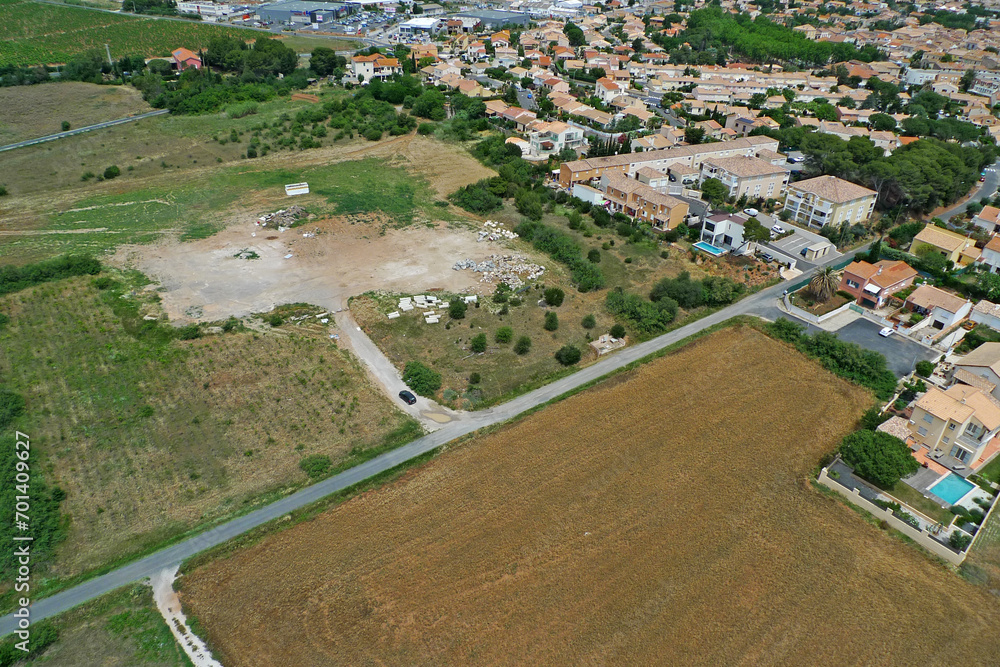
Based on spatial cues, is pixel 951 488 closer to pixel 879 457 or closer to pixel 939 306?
pixel 879 457

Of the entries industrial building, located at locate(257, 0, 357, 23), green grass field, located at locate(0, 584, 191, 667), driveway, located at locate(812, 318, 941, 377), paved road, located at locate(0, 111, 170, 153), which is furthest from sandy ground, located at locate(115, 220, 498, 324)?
industrial building, located at locate(257, 0, 357, 23)

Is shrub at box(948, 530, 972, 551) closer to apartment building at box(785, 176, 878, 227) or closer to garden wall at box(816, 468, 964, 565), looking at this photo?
garden wall at box(816, 468, 964, 565)

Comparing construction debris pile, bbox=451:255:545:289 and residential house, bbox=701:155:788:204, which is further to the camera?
residential house, bbox=701:155:788:204

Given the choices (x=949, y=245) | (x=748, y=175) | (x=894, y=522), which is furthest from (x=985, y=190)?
(x=894, y=522)

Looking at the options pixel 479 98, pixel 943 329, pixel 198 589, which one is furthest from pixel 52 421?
pixel 479 98

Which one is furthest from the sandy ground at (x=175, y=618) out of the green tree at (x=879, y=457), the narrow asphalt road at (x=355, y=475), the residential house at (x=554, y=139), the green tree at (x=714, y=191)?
the residential house at (x=554, y=139)

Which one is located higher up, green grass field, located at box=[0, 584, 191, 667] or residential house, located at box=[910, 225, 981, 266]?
residential house, located at box=[910, 225, 981, 266]

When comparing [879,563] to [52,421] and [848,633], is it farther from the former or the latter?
[52,421]
